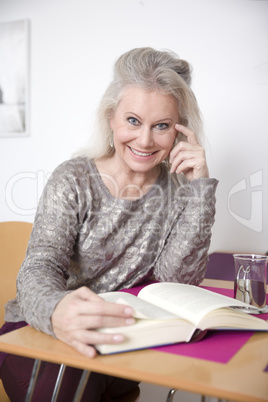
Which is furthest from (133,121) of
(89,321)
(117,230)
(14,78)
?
(14,78)

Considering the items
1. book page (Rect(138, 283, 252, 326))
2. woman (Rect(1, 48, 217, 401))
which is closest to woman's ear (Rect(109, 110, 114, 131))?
woman (Rect(1, 48, 217, 401))

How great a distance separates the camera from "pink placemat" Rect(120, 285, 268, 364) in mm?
713

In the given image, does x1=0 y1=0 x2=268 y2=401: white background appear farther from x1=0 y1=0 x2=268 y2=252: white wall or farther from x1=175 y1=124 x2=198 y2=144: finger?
x1=175 y1=124 x2=198 y2=144: finger

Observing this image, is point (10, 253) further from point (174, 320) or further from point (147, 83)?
point (174, 320)

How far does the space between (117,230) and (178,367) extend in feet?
2.26

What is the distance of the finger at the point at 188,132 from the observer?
4.43 feet

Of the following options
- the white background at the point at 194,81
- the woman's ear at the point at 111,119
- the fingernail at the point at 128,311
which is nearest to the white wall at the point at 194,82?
the white background at the point at 194,81

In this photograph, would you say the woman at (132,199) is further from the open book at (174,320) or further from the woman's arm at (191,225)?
the open book at (174,320)

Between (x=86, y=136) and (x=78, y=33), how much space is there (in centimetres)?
59

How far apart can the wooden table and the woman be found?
36cm

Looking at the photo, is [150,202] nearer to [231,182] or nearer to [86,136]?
[231,182]

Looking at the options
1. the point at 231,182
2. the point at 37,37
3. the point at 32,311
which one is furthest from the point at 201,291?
the point at 37,37

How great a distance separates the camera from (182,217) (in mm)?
1394

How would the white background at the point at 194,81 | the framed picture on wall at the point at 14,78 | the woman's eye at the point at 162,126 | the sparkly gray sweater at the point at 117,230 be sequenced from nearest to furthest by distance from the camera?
1. the sparkly gray sweater at the point at 117,230
2. the woman's eye at the point at 162,126
3. the white background at the point at 194,81
4. the framed picture on wall at the point at 14,78
